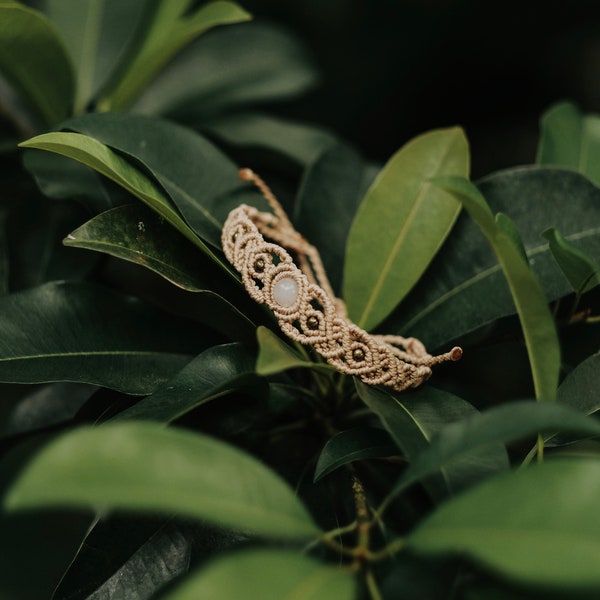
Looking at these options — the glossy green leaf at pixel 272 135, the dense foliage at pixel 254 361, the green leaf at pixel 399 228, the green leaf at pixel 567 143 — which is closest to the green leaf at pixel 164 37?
the dense foliage at pixel 254 361

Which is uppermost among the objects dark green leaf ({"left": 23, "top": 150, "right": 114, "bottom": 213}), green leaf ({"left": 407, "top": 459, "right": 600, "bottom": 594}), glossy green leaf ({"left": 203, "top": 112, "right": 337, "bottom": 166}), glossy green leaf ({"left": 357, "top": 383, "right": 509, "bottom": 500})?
glossy green leaf ({"left": 203, "top": 112, "right": 337, "bottom": 166})

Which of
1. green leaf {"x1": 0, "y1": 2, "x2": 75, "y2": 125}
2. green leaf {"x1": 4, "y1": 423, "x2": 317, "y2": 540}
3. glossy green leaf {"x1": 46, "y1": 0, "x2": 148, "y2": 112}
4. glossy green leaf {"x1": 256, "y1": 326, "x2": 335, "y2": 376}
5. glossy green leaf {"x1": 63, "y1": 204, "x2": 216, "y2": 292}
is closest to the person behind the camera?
green leaf {"x1": 4, "y1": 423, "x2": 317, "y2": 540}

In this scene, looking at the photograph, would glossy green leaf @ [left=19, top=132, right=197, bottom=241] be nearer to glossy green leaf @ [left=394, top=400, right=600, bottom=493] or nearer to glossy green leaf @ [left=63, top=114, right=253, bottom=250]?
glossy green leaf @ [left=63, top=114, right=253, bottom=250]

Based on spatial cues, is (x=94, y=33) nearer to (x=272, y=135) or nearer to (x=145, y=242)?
(x=272, y=135)

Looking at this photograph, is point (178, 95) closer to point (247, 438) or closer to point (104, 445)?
point (247, 438)

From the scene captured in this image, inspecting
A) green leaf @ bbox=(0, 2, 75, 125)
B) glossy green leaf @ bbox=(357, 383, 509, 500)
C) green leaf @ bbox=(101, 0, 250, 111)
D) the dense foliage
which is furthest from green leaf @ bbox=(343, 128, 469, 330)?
green leaf @ bbox=(0, 2, 75, 125)
